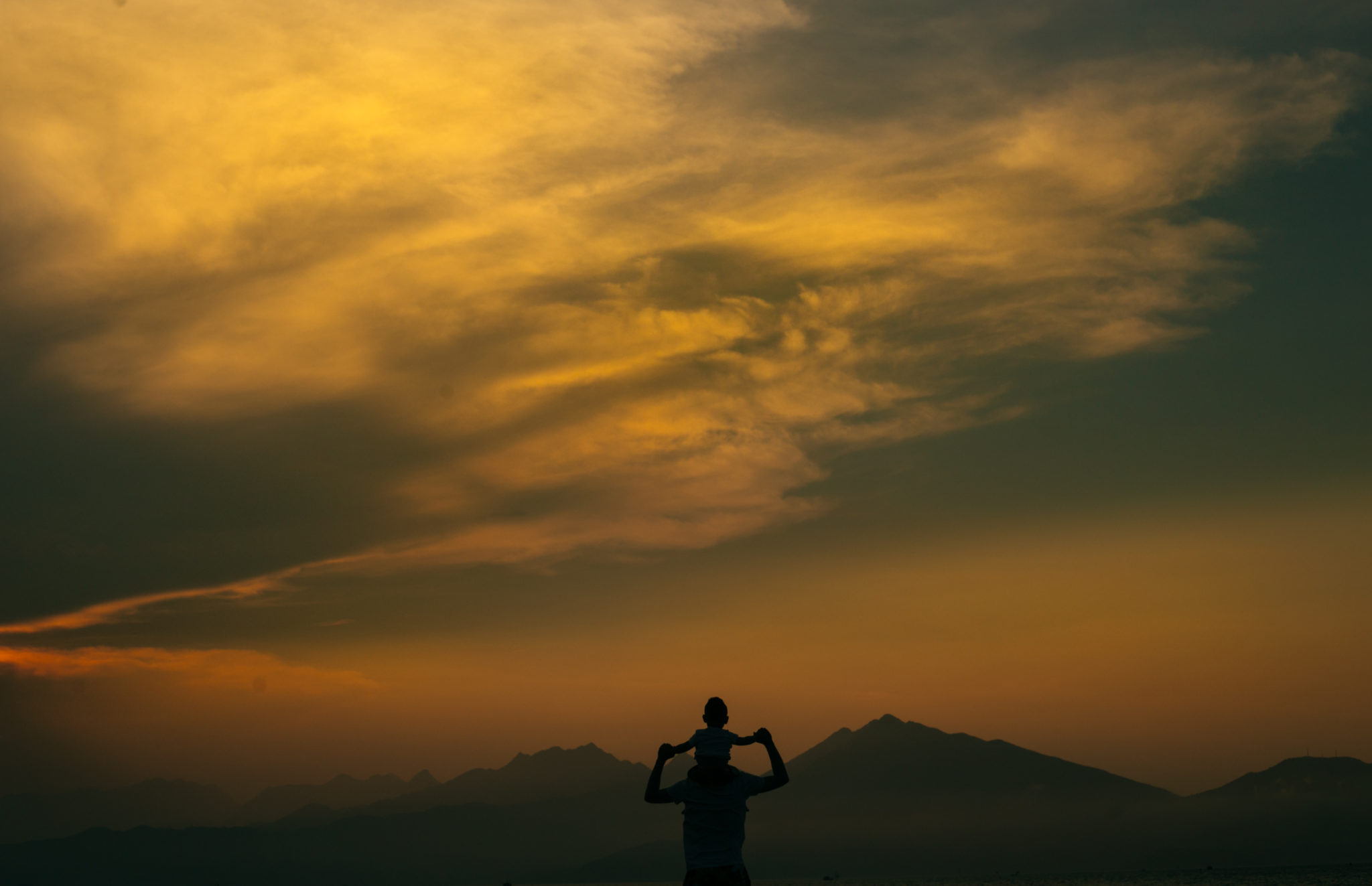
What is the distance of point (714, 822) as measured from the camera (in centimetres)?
1018

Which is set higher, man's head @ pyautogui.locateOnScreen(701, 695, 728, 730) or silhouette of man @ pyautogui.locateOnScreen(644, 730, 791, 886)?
man's head @ pyautogui.locateOnScreen(701, 695, 728, 730)

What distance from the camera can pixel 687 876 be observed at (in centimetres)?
1005

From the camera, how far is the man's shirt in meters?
10.1

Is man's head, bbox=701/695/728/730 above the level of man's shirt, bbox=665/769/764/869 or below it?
above

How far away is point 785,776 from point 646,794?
127 centimetres

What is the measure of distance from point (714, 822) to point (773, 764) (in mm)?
787

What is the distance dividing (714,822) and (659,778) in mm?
626

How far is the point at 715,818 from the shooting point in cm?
1018

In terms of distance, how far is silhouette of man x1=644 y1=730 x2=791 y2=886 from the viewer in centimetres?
1008

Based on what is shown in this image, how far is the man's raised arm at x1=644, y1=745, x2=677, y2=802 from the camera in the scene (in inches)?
410

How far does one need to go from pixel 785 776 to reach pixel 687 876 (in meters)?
1.24

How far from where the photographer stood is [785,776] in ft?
34.4

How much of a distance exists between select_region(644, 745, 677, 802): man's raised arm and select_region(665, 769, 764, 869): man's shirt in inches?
7.7

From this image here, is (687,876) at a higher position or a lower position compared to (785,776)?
lower
